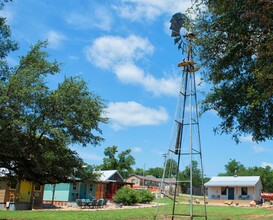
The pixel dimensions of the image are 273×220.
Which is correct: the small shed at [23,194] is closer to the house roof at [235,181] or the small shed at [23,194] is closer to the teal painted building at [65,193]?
the teal painted building at [65,193]

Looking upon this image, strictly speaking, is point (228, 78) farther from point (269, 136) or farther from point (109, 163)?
point (109, 163)

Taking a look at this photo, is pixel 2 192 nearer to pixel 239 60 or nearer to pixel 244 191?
pixel 239 60

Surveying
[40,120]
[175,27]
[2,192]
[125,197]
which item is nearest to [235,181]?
[125,197]

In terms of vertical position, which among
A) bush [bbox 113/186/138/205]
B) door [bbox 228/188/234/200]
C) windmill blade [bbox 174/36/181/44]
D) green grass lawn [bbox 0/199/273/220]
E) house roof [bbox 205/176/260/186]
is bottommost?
green grass lawn [bbox 0/199/273/220]

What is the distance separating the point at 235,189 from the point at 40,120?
46.2 m

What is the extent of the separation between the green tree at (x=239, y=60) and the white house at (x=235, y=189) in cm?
4303

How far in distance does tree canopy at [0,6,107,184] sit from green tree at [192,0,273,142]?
5065 millimetres

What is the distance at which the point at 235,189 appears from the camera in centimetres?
5312

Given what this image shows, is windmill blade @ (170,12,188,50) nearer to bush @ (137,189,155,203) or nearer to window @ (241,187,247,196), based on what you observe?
bush @ (137,189,155,203)

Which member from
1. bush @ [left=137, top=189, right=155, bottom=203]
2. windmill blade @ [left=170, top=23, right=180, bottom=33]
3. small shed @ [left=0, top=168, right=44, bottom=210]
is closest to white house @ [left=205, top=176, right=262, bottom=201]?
bush @ [left=137, top=189, right=155, bottom=203]

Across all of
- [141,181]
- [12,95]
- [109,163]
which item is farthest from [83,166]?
[141,181]

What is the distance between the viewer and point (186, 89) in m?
16.1

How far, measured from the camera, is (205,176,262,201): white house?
51.8 meters

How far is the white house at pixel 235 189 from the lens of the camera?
2039 inches
